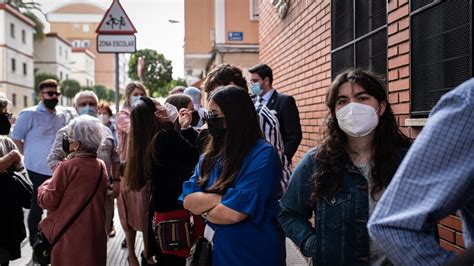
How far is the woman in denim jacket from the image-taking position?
7.54ft

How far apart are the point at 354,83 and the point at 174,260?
238 centimetres

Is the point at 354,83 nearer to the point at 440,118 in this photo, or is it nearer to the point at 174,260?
the point at 440,118

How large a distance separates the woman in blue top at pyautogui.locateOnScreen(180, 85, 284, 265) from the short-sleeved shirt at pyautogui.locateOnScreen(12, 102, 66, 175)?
151 inches

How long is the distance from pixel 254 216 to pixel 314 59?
3.96 meters

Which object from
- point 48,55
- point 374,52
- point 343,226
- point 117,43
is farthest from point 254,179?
point 48,55

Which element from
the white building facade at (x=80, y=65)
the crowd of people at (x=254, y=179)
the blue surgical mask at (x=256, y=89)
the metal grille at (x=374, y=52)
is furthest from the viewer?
the white building facade at (x=80, y=65)

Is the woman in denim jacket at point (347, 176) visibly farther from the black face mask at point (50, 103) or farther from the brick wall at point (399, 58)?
the black face mask at point (50, 103)

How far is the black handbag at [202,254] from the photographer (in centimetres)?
297

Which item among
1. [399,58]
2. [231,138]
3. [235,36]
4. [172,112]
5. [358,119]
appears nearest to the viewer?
[358,119]

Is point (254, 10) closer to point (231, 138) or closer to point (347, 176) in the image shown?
point (231, 138)

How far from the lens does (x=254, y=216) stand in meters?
2.86

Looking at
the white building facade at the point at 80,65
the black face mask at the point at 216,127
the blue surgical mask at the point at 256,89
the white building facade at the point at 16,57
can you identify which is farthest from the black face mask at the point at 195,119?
the white building facade at the point at 80,65

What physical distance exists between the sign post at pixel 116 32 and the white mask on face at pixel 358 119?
598cm

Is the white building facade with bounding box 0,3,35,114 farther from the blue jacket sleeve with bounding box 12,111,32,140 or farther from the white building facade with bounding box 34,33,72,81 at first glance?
the blue jacket sleeve with bounding box 12,111,32,140
